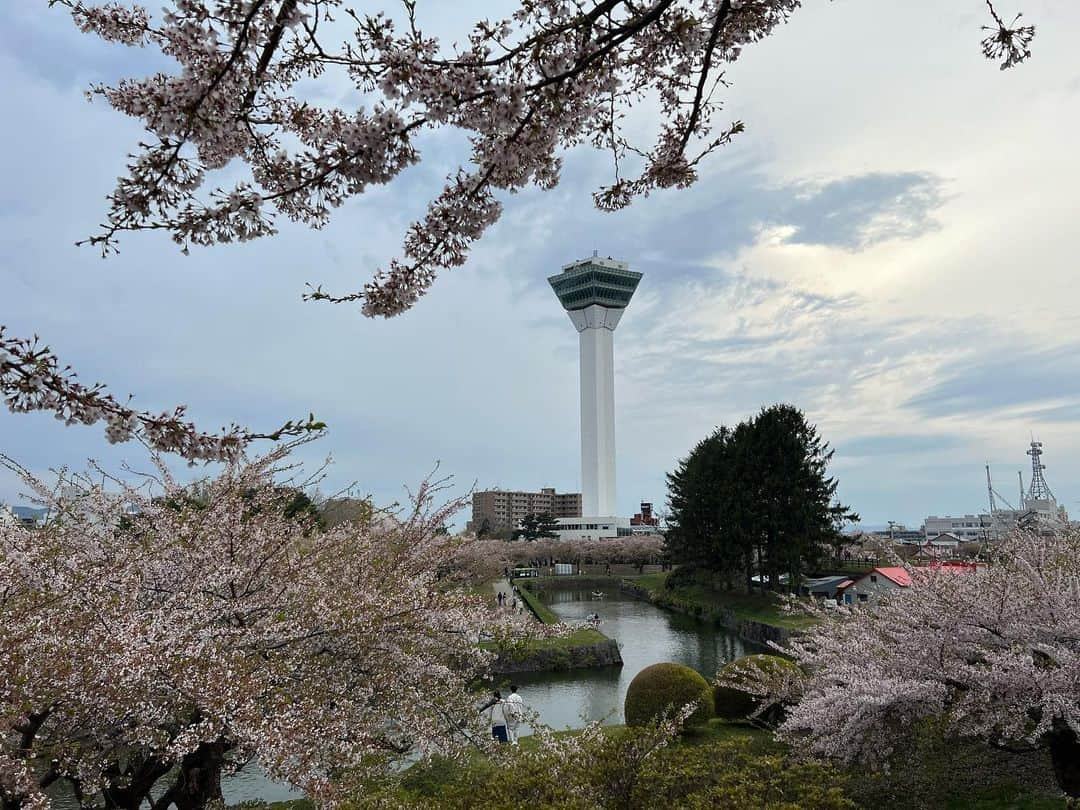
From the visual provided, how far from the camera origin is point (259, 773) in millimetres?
11648

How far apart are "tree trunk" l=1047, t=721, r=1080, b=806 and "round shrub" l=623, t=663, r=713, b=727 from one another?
5.23 metres

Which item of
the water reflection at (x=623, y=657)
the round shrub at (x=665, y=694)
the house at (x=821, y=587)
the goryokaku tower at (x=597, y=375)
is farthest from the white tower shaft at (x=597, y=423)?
the round shrub at (x=665, y=694)

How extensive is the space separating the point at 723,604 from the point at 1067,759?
26.0 metres

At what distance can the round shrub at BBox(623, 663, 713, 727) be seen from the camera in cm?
1148

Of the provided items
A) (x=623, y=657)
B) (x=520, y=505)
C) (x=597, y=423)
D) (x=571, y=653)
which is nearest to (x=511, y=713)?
(x=571, y=653)

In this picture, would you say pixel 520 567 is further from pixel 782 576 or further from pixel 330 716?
pixel 330 716

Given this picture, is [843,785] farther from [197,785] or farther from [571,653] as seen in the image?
[571,653]

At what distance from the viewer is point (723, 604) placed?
3209cm

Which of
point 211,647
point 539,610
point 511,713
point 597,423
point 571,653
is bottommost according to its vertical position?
point 571,653

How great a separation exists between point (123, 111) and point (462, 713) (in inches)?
242

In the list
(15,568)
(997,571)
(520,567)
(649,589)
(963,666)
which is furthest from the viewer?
(520,567)

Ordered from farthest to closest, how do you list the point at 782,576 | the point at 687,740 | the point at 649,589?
1. the point at 649,589
2. the point at 782,576
3. the point at 687,740

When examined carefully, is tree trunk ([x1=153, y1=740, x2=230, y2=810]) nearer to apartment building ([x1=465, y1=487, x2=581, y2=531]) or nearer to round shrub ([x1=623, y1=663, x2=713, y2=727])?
round shrub ([x1=623, y1=663, x2=713, y2=727])

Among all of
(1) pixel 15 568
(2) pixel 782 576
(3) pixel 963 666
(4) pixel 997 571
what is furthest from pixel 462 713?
(2) pixel 782 576
